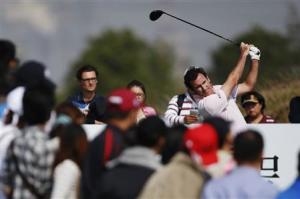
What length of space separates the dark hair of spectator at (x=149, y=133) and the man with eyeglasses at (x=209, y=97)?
314 centimetres

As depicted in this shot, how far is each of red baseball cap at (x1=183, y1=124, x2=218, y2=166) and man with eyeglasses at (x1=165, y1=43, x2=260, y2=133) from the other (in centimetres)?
339

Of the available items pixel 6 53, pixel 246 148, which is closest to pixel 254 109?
pixel 6 53

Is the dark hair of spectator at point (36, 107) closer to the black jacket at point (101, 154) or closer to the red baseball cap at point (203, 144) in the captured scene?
the black jacket at point (101, 154)

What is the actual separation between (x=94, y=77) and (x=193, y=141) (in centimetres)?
530

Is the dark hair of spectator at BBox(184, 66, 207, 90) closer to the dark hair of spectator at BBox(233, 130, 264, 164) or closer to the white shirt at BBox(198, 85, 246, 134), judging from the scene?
the white shirt at BBox(198, 85, 246, 134)

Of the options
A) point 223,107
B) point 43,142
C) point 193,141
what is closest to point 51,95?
point 43,142

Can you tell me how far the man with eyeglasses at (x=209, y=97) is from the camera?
47.7ft

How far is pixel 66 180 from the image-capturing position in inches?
454

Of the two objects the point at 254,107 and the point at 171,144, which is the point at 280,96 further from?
the point at 171,144

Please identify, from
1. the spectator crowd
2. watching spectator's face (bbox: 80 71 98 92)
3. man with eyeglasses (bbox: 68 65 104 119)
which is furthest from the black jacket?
watching spectator's face (bbox: 80 71 98 92)

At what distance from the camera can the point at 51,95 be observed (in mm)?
11508

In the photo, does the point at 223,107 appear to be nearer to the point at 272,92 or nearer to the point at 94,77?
the point at 94,77

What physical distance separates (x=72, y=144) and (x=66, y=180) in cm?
33

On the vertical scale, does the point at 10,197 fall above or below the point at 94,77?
below
